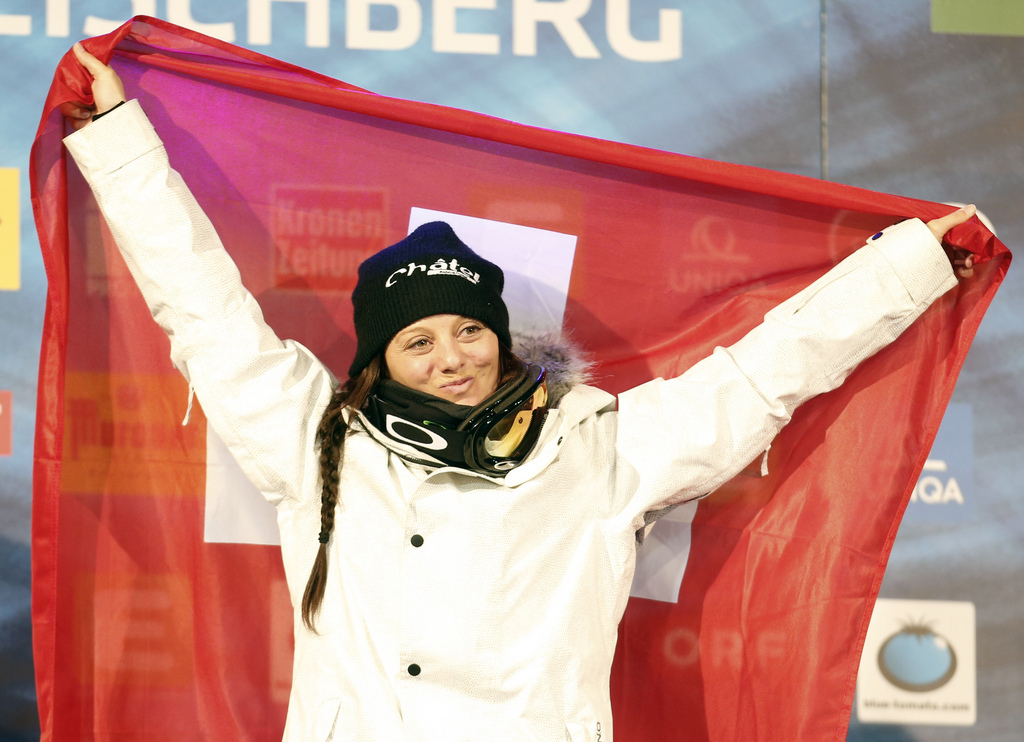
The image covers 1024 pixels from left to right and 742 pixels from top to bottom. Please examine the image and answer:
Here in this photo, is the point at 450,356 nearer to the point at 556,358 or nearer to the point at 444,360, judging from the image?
the point at 444,360

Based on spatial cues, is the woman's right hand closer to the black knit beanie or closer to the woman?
the woman

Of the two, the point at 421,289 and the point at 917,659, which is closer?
the point at 421,289

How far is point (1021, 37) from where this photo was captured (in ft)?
7.74

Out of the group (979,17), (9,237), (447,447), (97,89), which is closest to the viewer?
(447,447)

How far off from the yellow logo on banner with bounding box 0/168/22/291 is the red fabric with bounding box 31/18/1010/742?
507 mm

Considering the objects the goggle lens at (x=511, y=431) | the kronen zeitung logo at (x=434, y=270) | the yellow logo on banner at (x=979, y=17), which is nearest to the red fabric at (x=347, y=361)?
the kronen zeitung logo at (x=434, y=270)

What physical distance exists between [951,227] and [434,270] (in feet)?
3.04

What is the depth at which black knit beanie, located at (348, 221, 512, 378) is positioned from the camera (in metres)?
1.60

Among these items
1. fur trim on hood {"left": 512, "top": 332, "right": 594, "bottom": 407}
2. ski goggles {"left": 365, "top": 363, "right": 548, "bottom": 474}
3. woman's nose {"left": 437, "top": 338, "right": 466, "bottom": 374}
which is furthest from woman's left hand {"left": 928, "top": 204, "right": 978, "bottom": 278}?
woman's nose {"left": 437, "top": 338, "right": 466, "bottom": 374}

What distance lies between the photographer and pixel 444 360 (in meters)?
1.58

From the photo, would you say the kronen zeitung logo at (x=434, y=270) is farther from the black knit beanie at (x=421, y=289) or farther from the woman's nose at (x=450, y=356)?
the woman's nose at (x=450, y=356)

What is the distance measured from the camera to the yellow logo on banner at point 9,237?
85.2 inches

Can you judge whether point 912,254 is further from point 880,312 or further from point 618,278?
point 618,278

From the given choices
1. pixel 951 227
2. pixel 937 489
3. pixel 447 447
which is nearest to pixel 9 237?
pixel 447 447
